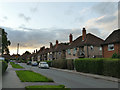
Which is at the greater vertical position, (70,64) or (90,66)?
(90,66)

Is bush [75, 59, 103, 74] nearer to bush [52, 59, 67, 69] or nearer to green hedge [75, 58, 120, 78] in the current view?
green hedge [75, 58, 120, 78]

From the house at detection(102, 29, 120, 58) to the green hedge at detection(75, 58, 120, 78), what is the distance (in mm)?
7699

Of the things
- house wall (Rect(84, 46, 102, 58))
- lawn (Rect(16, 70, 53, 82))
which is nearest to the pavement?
lawn (Rect(16, 70, 53, 82))

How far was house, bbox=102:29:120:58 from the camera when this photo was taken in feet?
93.1

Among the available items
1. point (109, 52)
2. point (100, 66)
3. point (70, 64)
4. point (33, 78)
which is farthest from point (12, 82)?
point (109, 52)

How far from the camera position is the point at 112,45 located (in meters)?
29.5

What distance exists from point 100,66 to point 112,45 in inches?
443

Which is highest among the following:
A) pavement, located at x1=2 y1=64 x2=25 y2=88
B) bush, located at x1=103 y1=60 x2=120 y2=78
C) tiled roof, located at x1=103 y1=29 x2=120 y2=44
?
tiled roof, located at x1=103 y1=29 x2=120 y2=44

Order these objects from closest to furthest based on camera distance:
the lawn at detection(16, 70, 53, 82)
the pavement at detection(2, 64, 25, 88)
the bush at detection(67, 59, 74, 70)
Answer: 1. the pavement at detection(2, 64, 25, 88)
2. the lawn at detection(16, 70, 53, 82)
3. the bush at detection(67, 59, 74, 70)

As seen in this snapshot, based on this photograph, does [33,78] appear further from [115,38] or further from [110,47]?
[115,38]

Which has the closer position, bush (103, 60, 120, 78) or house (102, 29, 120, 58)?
bush (103, 60, 120, 78)

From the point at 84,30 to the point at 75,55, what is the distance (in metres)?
7.94

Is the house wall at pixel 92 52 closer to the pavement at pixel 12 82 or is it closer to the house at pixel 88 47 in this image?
the house at pixel 88 47

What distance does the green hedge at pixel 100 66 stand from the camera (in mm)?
16359
